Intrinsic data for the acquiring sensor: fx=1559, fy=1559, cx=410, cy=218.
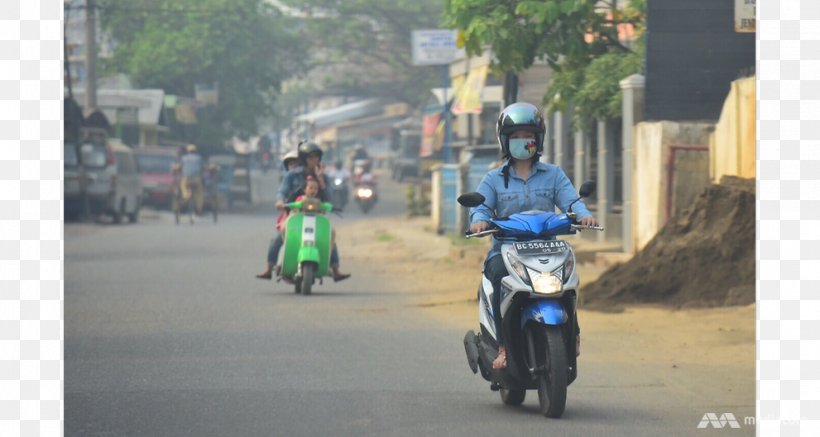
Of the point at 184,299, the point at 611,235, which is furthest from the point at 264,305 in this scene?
the point at 611,235

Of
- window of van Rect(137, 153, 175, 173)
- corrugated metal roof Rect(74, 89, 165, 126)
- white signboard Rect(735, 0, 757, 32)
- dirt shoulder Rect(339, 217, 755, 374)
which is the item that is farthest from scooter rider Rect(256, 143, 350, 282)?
corrugated metal roof Rect(74, 89, 165, 126)

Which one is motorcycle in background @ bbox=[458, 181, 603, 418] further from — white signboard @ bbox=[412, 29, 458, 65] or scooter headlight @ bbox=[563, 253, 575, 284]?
white signboard @ bbox=[412, 29, 458, 65]

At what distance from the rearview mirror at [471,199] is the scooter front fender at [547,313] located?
1.88ft

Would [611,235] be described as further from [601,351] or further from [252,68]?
[252,68]

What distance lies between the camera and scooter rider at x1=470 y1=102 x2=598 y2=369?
8047mm

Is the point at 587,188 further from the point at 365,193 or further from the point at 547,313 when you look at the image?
the point at 365,193

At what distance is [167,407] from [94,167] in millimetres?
27908

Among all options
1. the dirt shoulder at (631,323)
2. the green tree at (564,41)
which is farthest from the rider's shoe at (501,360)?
the green tree at (564,41)

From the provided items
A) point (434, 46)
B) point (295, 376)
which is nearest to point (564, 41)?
point (295, 376)

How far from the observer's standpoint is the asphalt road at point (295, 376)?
7.64 metres

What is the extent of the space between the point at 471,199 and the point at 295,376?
2.30 metres

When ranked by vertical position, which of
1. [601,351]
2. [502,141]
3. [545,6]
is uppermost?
[545,6]

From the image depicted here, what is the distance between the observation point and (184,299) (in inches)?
614

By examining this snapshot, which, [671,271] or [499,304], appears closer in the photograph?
[499,304]
